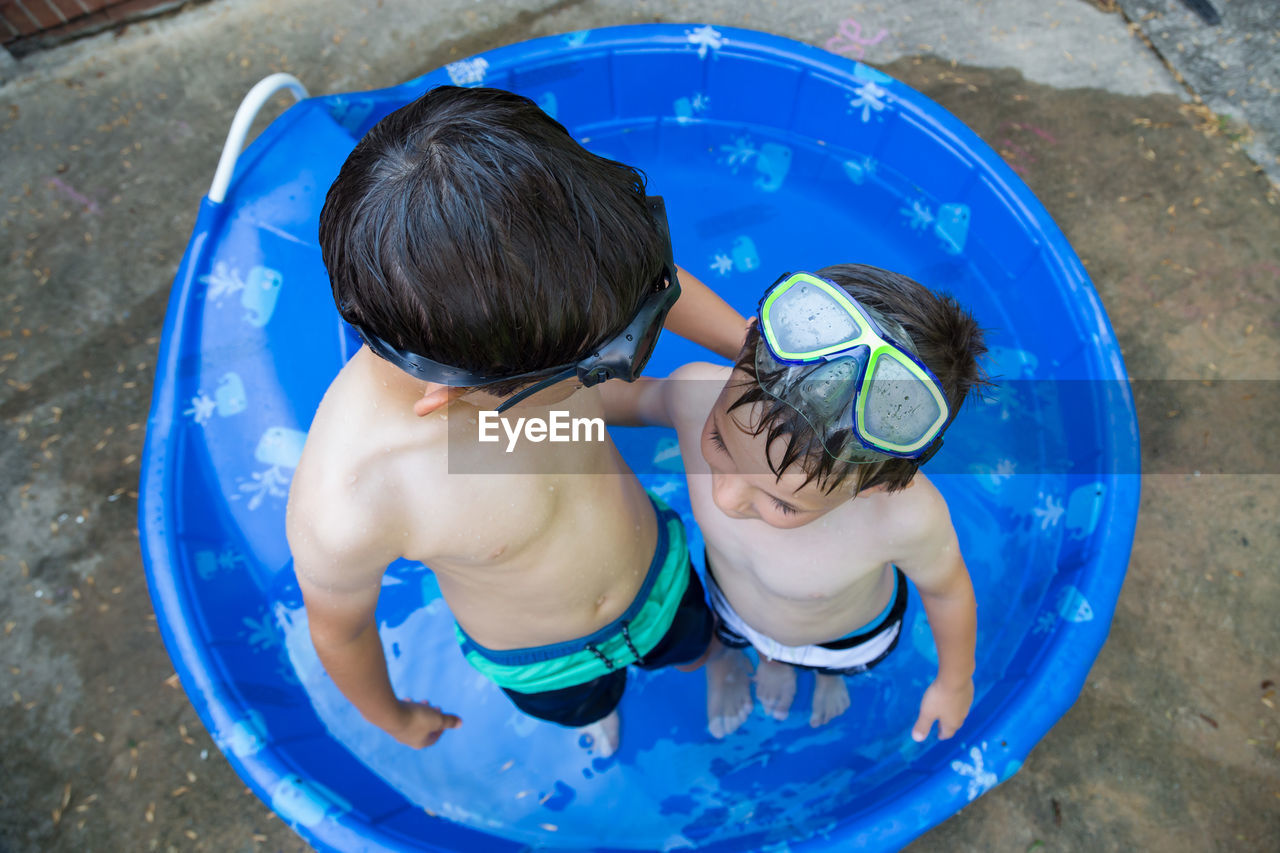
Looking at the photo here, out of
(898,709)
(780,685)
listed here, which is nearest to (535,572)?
(780,685)

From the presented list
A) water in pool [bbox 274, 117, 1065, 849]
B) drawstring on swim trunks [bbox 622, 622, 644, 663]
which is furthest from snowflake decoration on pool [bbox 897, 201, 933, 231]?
drawstring on swim trunks [bbox 622, 622, 644, 663]

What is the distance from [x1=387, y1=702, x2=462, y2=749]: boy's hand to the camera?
1445mm

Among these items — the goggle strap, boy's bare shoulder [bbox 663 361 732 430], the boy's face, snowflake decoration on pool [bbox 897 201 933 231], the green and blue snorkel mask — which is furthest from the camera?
snowflake decoration on pool [bbox 897 201 933 231]

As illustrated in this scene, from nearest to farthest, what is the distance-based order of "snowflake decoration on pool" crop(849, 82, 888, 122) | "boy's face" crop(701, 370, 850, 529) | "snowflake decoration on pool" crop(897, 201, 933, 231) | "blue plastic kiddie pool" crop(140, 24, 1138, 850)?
"boy's face" crop(701, 370, 850, 529) → "blue plastic kiddie pool" crop(140, 24, 1138, 850) → "snowflake decoration on pool" crop(849, 82, 888, 122) → "snowflake decoration on pool" crop(897, 201, 933, 231)

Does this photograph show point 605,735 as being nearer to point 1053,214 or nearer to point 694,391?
point 694,391

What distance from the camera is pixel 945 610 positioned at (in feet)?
4.66

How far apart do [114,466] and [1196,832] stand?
3.44 metres

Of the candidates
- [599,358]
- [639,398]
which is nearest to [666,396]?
[639,398]

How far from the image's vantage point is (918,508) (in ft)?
4.19

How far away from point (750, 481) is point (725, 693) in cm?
114

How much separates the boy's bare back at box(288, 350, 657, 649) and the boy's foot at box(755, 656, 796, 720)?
0.83 metres

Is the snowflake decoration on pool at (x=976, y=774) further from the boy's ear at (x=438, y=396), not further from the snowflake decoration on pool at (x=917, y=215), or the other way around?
the snowflake decoration on pool at (x=917, y=215)

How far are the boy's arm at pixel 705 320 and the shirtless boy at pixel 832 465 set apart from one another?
9 centimetres

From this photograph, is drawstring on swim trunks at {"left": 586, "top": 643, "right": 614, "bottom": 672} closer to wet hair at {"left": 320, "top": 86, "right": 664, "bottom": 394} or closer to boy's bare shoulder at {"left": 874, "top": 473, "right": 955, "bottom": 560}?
boy's bare shoulder at {"left": 874, "top": 473, "right": 955, "bottom": 560}
